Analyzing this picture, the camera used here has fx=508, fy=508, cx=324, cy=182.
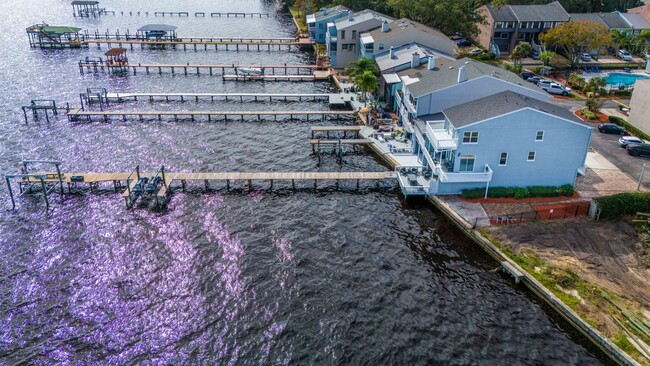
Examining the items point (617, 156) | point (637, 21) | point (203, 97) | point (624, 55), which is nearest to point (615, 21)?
point (637, 21)

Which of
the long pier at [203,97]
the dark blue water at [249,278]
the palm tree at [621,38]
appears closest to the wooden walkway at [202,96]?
the long pier at [203,97]

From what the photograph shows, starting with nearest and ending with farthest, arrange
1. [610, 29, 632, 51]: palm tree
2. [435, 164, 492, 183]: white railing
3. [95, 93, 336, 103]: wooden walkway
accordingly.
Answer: [435, 164, 492, 183]: white railing, [95, 93, 336, 103]: wooden walkway, [610, 29, 632, 51]: palm tree

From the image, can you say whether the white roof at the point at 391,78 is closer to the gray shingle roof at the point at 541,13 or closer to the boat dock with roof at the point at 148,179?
the boat dock with roof at the point at 148,179

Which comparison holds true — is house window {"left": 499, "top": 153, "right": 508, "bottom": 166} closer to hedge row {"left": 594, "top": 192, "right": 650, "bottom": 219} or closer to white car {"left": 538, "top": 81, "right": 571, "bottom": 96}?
hedge row {"left": 594, "top": 192, "right": 650, "bottom": 219}

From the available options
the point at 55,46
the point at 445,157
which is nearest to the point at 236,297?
the point at 445,157

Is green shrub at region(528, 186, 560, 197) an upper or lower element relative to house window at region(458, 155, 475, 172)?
lower

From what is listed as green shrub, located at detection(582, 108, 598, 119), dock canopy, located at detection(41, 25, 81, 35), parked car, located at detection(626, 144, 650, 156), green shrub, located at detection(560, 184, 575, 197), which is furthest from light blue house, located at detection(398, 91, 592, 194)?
dock canopy, located at detection(41, 25, 81, 35)
